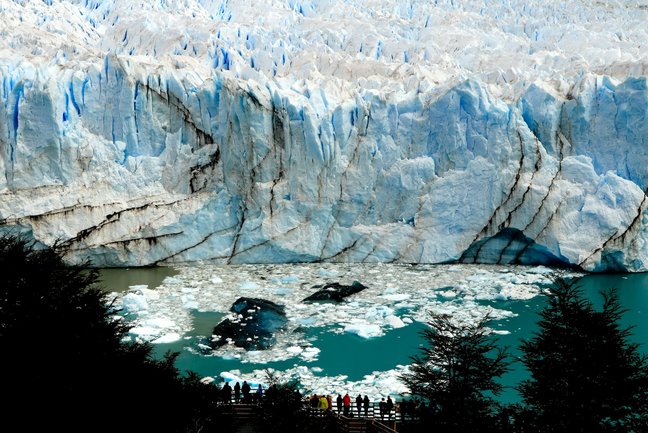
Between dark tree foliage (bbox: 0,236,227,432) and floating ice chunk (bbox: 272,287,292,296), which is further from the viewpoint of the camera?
floating ice chunk (bbox: 272,287,292,296)

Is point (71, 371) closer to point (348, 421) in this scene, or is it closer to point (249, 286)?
point (348, 421)

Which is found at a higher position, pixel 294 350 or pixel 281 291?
pixel 281 291

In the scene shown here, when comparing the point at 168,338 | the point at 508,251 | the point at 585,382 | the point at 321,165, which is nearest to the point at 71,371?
the point at 585,382

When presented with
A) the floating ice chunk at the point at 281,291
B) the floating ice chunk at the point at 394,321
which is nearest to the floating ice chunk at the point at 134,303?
the floating ice chunk at the point at 281,291

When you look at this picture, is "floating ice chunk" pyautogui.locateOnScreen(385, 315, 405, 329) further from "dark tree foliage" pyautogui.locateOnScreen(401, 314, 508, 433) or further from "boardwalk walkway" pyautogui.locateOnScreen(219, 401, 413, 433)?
"dark tree foliage" pyautogui.locateOnScreen(401, 314, 508, 433)

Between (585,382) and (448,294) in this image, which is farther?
(448,294)

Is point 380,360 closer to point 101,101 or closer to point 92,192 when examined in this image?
point 92,192

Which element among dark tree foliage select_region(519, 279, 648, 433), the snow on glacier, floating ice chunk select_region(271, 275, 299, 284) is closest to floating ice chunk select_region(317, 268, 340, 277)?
the snow on glacier
